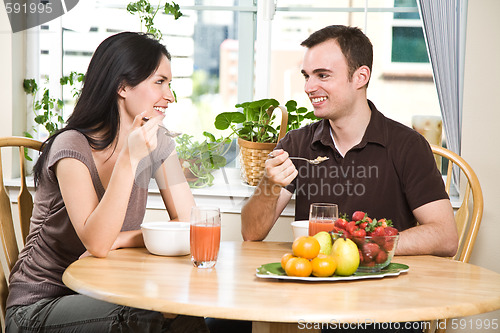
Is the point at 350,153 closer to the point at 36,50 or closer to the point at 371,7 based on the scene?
the point at 371,7

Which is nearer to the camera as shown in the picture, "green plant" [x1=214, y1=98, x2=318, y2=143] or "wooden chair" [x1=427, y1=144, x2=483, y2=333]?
"wooden chair" [x1=427, y1=144, x2=483, y2=333]

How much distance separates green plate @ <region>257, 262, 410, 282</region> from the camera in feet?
4.16

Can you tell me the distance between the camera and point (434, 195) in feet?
5.95

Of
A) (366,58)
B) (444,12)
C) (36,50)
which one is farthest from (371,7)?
(36,50)

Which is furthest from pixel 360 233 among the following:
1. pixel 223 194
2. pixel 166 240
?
pixel 223 194

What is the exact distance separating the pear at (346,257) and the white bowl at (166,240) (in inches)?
17.1

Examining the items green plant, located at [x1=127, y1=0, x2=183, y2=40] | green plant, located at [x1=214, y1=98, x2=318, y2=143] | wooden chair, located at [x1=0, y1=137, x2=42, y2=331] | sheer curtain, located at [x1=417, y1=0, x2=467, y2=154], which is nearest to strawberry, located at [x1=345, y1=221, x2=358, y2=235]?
wooden chair, located at [x1=0, y1=137, x2=42, y2=331]

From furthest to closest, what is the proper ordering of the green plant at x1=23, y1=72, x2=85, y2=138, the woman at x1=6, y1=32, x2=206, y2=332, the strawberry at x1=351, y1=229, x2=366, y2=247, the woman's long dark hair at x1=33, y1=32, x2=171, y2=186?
the green plant at x1=23, y1=72, x2=85, y2=138
the woman's long dark hair at x1=33, y1=32, x2=171, y2=186
the woman at x1=6, y1=32, x2=206, y2=332
the strawberry at x1=351, y1=229, x2=366, y2=247

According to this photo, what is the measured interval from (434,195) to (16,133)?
2.02 metres

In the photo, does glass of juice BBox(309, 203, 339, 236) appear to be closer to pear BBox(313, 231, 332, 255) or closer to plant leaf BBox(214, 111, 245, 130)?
pear BBox(313, 231, 332, 255)

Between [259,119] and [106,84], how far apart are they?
90 cm

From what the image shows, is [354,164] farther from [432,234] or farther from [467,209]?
[467,209]

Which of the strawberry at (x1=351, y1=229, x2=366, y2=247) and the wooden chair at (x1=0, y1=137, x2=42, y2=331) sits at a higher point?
the strawberry at (x1=351, y1=229, x2=366, y2=247)

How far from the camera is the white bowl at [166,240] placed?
1527 mm
